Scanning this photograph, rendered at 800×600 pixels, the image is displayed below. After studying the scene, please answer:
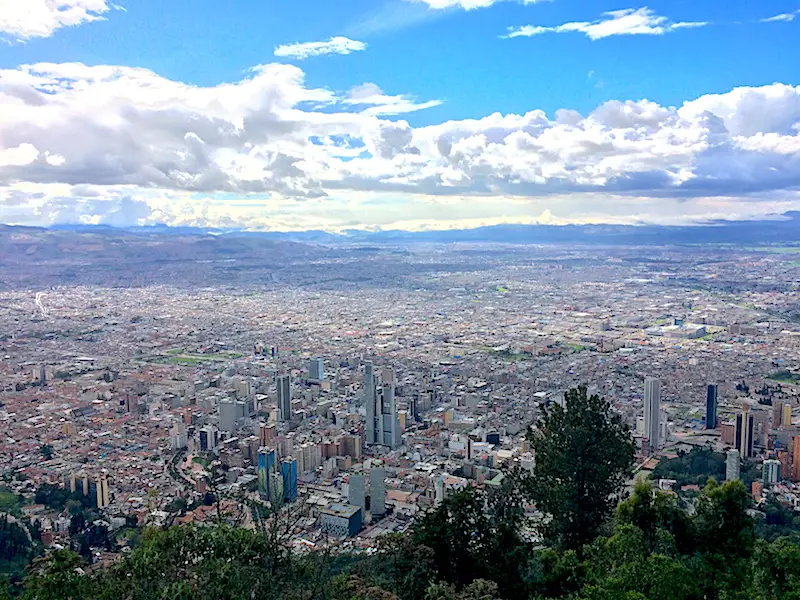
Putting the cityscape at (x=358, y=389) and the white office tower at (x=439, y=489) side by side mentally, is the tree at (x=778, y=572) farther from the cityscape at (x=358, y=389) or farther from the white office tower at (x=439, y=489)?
the white office tower at (x=439, y=489)

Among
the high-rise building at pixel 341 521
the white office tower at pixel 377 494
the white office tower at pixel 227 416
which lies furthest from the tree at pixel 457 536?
the white office tower at pixel 227 416

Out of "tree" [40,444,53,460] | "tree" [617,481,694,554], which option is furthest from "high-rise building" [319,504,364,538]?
"tree" [40,444,53,460]

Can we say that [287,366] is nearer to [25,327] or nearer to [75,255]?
[25,327]

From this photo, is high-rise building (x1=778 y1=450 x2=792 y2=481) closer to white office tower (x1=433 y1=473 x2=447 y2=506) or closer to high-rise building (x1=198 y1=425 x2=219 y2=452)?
white office tower (x1=433 y1=473 x2=447 y2=506)

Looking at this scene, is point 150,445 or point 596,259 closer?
point 150,445

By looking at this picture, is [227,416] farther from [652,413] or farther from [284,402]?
[652,413]

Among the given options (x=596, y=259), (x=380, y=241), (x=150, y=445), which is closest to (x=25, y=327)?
(x=150, y=445)
